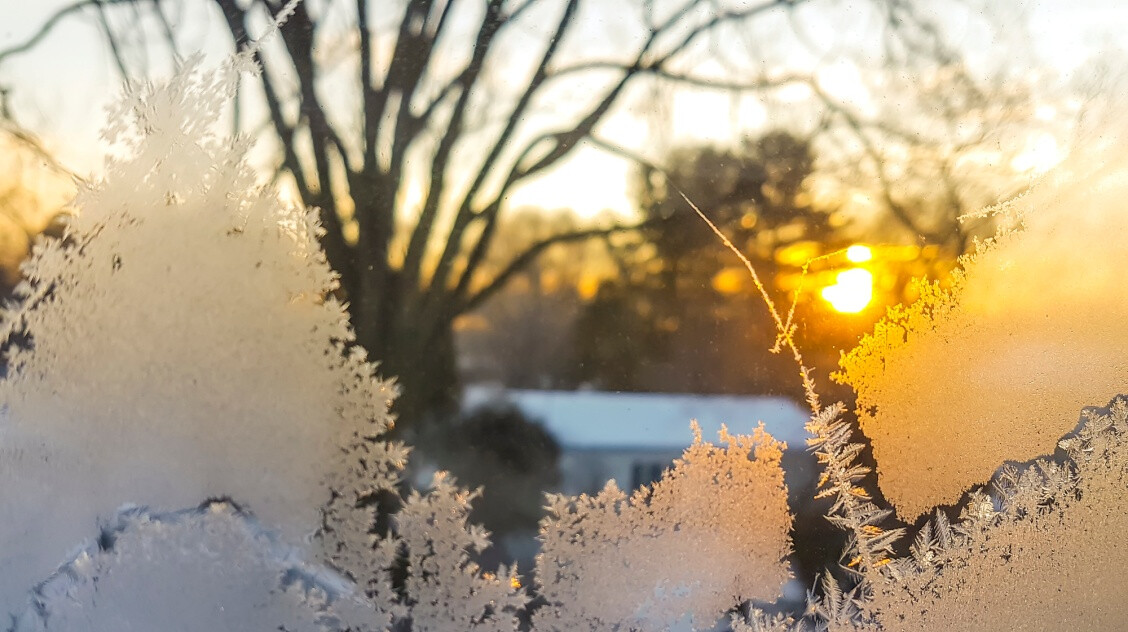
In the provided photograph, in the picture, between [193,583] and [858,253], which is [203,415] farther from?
[858,253]

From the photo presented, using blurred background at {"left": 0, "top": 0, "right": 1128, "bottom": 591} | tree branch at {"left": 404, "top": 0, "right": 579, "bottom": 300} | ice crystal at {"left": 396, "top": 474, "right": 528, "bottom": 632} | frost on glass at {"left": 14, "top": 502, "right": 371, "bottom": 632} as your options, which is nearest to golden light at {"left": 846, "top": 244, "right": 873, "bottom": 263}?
blurred background at {"left": 0, "top": 0, "right": 1128, "bottom": 591}

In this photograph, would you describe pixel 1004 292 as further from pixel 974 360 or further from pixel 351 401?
pixel 351 401

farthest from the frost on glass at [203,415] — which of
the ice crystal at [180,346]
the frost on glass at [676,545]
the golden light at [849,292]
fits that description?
the golden light at [849,292]

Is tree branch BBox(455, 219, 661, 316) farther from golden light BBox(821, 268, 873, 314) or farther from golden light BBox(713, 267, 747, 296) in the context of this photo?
golden light BBox(821, 268, 873, 314)

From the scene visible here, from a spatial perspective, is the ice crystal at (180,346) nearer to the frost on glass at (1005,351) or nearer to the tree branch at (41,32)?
the tree branch at (41,32)

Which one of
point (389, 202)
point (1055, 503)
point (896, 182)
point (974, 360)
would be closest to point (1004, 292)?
point (974, 360)
